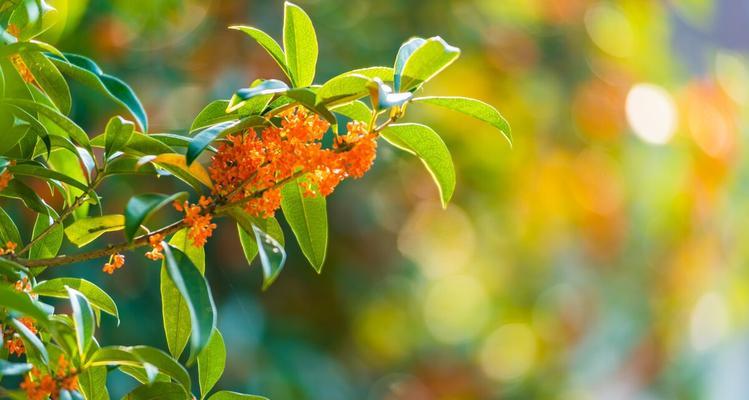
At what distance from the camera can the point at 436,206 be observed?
2.30 meters

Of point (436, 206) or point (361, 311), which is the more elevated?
point (436, 206)

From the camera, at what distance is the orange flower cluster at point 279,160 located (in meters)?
0.41

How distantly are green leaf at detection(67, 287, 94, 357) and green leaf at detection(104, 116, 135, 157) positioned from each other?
72 mm

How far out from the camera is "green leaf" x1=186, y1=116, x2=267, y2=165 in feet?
1.22

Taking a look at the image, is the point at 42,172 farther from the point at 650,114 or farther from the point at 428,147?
the point at 650,114

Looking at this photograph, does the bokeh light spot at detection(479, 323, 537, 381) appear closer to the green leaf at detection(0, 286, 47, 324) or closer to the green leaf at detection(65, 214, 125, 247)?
the green leaf at detection(65, 214, 125, 247)

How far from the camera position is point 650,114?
7.98 ft

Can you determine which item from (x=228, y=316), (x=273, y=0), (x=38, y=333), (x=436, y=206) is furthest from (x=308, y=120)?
(x=436, y=206)

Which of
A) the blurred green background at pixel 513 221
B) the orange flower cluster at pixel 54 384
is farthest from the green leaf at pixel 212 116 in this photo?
the blurred green background at pixel 513 221

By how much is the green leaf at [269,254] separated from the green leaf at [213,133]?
45 millimetres

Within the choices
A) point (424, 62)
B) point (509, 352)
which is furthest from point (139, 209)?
point (509, 352)

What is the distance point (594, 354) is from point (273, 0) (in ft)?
4.43

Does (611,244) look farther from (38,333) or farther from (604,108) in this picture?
(38,333)

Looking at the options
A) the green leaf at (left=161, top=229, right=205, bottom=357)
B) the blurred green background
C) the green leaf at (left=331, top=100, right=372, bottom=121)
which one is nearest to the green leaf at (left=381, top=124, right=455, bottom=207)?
the green leaf at (left=331, top=100, right=372, bottom=121)
